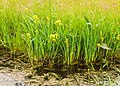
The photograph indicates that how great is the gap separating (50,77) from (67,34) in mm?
479

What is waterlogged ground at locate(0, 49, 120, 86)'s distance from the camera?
2.83m

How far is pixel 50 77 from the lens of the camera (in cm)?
295

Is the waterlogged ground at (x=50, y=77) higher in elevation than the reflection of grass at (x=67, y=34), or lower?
lower

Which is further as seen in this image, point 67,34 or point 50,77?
point 67,34

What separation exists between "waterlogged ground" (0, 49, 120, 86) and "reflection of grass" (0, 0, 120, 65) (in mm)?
205

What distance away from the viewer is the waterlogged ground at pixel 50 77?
283 centimetres

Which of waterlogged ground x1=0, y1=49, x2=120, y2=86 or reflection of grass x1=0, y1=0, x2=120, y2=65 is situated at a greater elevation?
reflection of grass x1=0, y1=0, x2=120, y2=65

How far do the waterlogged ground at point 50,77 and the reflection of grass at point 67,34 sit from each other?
0.67 feet

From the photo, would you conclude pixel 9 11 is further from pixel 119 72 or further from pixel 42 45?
pixel 119 72

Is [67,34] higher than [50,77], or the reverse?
[67,34]

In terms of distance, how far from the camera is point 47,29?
327 centimetres

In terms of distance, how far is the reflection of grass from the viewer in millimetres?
3195

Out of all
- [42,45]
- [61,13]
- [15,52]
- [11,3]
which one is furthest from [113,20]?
[11,3]

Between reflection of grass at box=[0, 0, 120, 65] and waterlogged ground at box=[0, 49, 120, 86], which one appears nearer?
waterlogged ground at box=[0, 49, 120, 86]
